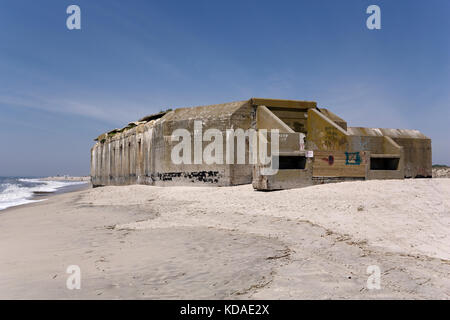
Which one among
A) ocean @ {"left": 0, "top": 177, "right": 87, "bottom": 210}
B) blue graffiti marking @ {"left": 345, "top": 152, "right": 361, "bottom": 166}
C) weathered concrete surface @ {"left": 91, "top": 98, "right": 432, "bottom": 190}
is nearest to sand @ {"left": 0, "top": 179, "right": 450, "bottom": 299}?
weathered concrete surface @ {"left": 91, "top": 98, "right": 432, "bottom": 190}

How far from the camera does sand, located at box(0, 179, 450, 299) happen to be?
3.46 meters

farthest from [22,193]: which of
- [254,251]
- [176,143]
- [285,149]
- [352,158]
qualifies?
[254,251]

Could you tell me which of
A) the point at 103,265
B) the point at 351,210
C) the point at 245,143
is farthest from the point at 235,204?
the point at 103,265

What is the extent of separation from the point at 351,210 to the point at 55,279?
7597 mm

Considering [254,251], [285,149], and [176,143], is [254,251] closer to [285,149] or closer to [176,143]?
[285,149]

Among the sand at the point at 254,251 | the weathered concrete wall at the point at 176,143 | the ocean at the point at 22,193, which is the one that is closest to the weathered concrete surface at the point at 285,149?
the weathered concrete wall at the point at 176,143

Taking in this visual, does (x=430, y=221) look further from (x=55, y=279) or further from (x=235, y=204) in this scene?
(x=55, y=279)

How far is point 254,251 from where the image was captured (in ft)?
17.1

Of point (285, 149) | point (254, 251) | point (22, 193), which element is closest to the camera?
point (254, 251)

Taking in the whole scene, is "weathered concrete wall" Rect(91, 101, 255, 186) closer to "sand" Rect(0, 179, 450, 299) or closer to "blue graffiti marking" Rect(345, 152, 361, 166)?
"blue graffiti marking" Rect(345, 152, 361, 166)

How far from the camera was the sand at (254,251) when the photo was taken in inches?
136
